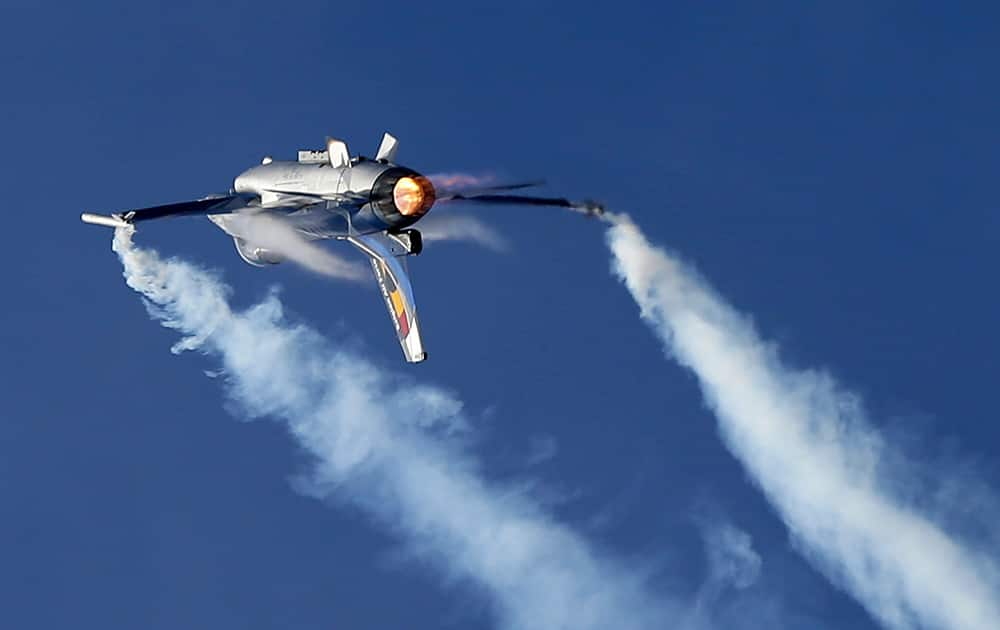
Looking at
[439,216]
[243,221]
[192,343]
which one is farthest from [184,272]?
[439,216]

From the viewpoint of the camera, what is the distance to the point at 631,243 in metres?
85.3

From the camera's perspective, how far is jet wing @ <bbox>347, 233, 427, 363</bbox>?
7750cm

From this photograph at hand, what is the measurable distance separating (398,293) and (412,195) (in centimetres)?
745

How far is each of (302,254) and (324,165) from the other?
527 cm

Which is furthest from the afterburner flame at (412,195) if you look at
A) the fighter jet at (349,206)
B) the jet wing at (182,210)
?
the jet wing at (182,210)

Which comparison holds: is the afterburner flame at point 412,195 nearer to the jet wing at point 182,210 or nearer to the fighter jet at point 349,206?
the fighter jet at point 349,206

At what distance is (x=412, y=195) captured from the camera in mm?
71562

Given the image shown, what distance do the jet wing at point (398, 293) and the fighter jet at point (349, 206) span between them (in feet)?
0.13

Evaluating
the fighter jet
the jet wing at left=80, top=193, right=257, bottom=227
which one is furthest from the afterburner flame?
the jet wing at left=80, top=193, right=257, bottom=227

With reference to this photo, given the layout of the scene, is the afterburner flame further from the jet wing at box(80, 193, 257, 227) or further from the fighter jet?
the jet wing at box(80, 193, 257, 227)

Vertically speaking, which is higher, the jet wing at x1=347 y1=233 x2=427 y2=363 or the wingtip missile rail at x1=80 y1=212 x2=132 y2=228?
the jet wing at x1=347 y1=233 x2=427 y2=363

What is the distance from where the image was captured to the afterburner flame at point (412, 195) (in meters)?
71.6

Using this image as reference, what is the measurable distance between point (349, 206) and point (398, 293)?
6.03 metres

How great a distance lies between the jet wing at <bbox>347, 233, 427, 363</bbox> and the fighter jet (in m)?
0.04
